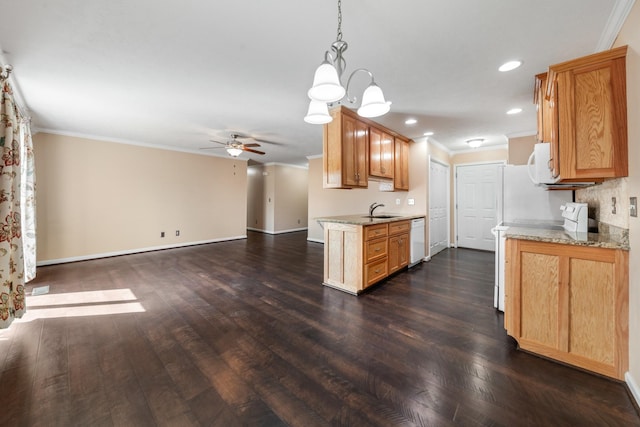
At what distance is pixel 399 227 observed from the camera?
4086 millimetres

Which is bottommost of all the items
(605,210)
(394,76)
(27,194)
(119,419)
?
(119,419)

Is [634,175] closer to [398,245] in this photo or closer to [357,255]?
[357,255]

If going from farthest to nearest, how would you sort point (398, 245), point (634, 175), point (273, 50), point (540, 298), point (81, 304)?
1. point (398, 245)
2. point (81, 304)
3. point (273, 50)
4. point (540, 298)
5. point (634, 175)

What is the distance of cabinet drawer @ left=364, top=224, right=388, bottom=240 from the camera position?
3.27m

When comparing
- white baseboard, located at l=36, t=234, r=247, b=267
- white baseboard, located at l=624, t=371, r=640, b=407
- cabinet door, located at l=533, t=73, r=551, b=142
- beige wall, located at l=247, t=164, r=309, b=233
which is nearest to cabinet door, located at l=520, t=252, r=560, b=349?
white baseboard, located at l=624, t=371, r=640, b=407

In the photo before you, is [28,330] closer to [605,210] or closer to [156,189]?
[156,189]

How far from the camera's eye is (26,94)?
3.04 metres

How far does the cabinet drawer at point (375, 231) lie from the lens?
10.7ft

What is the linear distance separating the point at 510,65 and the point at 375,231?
2.23 metres

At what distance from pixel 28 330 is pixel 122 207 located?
3718mm

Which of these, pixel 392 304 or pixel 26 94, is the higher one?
pixel 26 94

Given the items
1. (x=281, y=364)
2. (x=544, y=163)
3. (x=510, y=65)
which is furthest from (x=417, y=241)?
(x=281, y=364)

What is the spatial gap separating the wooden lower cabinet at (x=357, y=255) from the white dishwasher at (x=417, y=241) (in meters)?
0.77

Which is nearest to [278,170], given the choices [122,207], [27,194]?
[122,207]
